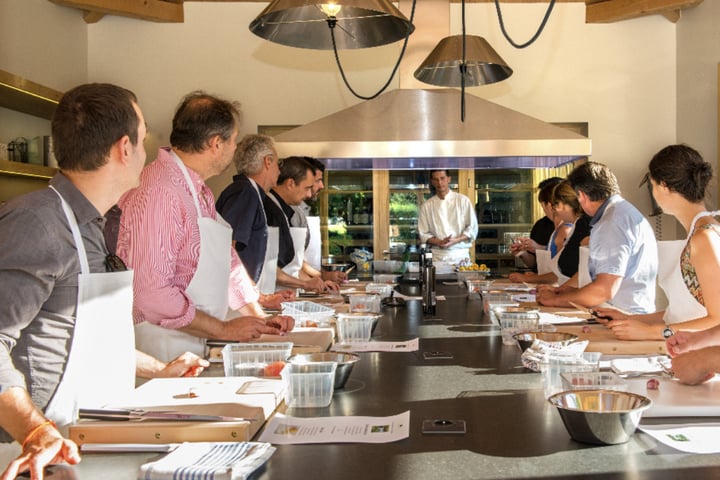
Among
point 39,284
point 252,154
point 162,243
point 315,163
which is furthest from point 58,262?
point 315,163

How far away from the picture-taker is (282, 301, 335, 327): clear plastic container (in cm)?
285

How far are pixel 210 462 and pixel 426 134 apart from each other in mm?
3907

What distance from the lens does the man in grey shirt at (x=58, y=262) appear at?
4.90ft

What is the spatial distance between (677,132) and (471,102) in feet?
9.82

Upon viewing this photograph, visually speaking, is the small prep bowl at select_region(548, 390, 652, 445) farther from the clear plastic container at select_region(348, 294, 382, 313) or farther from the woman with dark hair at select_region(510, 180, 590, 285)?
the woman with dark hair at select_region(510, 180, 590, 285)

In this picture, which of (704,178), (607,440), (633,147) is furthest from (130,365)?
(633,147)

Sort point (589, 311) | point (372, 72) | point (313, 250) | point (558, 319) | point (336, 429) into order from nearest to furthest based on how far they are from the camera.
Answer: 1. point (336, 429)
2. point (558, 319)
3. point (589, 311)
4. point (313, 250)
5. point (372, 72)

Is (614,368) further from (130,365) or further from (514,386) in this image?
(130,365)

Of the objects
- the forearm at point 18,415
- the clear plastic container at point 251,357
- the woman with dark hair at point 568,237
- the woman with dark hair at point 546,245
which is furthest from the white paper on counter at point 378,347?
the woman with dark hair at point 546,245

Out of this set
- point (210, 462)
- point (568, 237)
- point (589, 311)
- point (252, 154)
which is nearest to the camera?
point (210, 462)

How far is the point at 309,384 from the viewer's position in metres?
1.76

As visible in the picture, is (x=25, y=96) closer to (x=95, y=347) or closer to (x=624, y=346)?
(x=95, y=347)

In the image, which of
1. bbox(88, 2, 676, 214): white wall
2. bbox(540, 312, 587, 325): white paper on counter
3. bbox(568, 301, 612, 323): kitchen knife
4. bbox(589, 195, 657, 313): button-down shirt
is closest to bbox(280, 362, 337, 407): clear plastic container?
bbox(568, 301, 612, 323): kitchen knife

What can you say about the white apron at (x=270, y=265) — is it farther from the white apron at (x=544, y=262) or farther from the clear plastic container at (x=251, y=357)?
the clear plastic container at (x=251, y=357)
